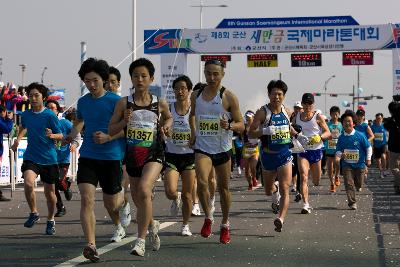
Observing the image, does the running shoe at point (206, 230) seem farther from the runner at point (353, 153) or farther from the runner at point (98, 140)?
the runner at point (353, 153)

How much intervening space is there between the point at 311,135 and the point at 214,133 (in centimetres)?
563

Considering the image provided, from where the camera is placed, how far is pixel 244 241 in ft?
33.5

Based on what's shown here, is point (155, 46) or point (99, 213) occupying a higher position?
point (155, 46)

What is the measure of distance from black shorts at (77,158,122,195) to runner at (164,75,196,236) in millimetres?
1795

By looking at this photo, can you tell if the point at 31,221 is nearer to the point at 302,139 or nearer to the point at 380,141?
the point at 302,139

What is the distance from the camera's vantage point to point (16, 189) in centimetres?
2027

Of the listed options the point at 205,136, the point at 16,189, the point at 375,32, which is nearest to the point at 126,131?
the point at 205,136

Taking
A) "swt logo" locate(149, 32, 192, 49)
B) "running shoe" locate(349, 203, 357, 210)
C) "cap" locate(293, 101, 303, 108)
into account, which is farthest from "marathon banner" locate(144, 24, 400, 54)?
"running shoe" locate(349, 203, 357, 210)

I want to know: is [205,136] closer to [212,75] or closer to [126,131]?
[212,75]

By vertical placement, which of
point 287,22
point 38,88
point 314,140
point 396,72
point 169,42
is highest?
point 287,22

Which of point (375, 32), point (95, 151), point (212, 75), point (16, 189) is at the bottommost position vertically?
point (16, 189)

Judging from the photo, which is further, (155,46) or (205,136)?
(155,46)

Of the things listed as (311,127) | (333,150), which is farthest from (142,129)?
(333,150)

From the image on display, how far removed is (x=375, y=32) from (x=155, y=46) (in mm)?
8850
